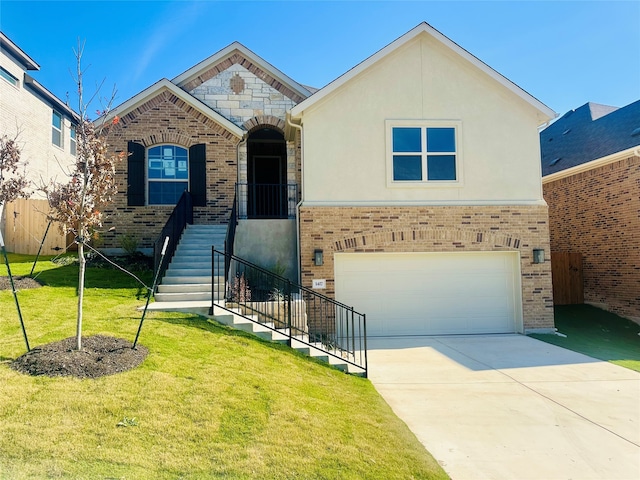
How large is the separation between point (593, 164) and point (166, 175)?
1383 cm

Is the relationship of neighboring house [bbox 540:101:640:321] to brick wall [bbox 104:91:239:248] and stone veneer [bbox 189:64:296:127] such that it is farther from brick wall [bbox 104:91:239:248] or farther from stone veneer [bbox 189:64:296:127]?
brick wall [bbox 104:91:239:248]

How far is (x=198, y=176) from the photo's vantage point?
12.6 m

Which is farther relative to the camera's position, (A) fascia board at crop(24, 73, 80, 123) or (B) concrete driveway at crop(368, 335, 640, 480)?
(A) fascia board at crop(24, 73, 80, 123)

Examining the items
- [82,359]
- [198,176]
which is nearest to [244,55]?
[198,176]

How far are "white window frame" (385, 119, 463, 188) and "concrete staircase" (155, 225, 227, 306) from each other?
196 inches

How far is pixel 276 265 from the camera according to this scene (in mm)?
10898

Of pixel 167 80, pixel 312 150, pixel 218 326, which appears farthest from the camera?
pixel 167 80

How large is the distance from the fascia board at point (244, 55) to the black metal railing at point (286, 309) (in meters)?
6.98

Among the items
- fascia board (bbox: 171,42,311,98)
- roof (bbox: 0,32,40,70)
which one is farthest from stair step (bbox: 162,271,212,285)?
Result: roof (bbox: 0,32,40,70)

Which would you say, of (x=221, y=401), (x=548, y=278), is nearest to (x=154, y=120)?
(x=221, y=401)

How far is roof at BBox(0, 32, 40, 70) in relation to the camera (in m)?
14.5

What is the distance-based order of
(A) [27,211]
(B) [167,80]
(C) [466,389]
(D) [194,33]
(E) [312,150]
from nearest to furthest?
(C) [466,389], (D) [194,33], (E) [312,150], (B) [167,80], (A) [27,211]

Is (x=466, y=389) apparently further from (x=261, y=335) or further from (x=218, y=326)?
(x=218, y=326)

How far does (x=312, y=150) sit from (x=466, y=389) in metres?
6.73
